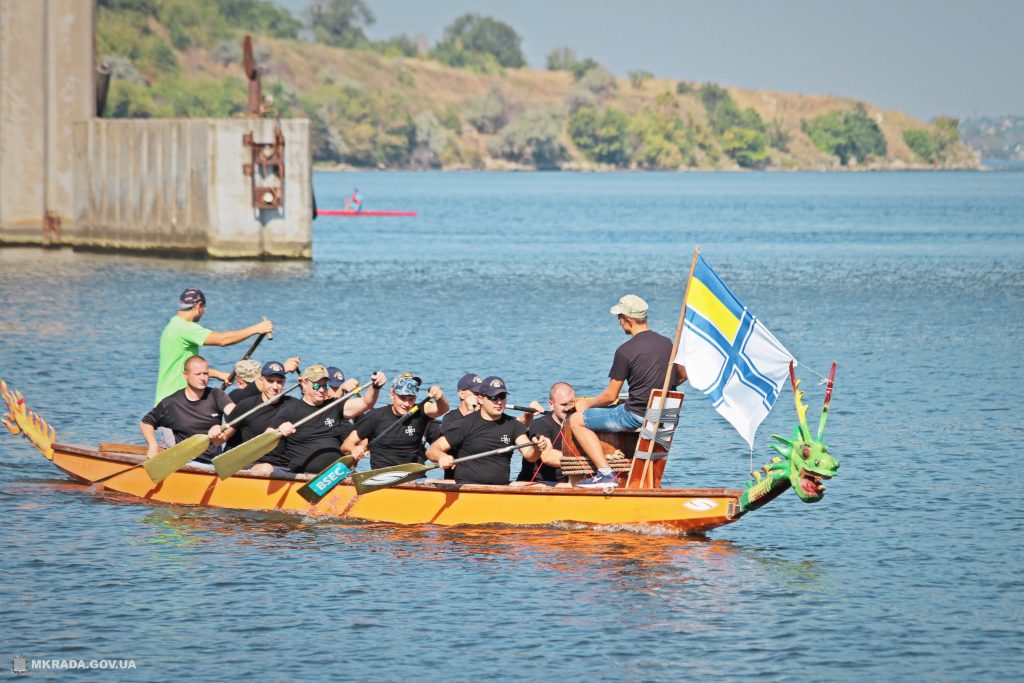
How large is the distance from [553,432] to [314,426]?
281 cm

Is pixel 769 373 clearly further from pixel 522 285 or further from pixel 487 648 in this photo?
pixel 522 285

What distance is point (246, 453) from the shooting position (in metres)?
18.1

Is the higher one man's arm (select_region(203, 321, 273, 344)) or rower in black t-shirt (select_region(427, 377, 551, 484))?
man's arm (select_region(203, 321, 273, 344))

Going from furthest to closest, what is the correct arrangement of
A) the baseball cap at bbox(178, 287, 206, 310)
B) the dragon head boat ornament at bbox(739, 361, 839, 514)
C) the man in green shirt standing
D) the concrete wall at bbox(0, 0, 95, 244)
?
the concrete wall at bbox(0, 0, 95, 244)
the baseball cap at bbox(178, 287, 206, 310)
the man in green shirt standing
the dragon head boat ornament at bbox(739, 361, 839, 514)

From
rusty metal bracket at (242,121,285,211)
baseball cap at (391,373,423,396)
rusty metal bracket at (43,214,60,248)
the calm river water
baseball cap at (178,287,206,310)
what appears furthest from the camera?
rusty metal bracket at (43,214,60,248)

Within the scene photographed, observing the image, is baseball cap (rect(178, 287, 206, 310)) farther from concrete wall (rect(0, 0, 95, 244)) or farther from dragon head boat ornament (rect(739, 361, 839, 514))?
concrete wall (rect(0, 0, 95, 244))

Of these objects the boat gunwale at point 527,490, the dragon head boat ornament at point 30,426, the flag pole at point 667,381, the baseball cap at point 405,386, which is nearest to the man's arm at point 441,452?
the boat gunwale at point 527,490

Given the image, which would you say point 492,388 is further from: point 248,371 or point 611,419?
point 248,371

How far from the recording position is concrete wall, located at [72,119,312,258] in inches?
1908

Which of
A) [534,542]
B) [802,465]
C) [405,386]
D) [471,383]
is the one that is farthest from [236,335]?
[802,465]

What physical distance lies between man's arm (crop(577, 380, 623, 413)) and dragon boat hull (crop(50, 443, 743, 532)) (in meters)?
1.03

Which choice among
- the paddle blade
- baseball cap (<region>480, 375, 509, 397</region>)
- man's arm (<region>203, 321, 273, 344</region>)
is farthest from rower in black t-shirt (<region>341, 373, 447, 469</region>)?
man's arm (<region>203, 321, 273, 344</region>)

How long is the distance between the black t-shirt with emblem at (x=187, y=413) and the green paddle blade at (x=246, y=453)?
0.48 metres

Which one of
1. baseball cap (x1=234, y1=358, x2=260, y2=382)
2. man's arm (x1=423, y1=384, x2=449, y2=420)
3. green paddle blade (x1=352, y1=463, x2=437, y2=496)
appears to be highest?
baseball cap (x1=234, y1=358, x2=260, y2=382)
